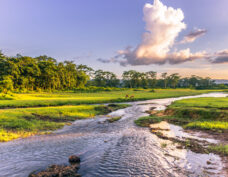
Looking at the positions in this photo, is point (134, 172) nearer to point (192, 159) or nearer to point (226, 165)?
point (192, 159)

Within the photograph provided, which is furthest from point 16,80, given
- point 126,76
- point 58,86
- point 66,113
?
point 126,76

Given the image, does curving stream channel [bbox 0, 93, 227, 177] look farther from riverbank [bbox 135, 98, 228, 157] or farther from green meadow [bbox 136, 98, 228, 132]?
green meadow [bbox 136, 98, 228, 132]

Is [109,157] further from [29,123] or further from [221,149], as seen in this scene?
[29,123]

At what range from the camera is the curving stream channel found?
8.30m

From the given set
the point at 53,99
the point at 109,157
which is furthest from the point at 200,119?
the point at 53,99

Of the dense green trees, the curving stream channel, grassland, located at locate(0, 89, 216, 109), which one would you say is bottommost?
the curving stream channel

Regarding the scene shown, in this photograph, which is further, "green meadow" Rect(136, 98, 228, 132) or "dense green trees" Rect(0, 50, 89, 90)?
"dense green trees" Rect(0, 50, 89, 90)

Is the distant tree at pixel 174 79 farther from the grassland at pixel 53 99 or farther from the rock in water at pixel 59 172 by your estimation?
the rock in water at pixel 59 172

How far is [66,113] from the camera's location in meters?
24.8

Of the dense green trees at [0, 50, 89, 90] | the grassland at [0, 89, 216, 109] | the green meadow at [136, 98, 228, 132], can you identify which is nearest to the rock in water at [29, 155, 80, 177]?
the green meadow at [136, 98, 228, 132]

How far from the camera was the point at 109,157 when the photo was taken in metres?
10.1

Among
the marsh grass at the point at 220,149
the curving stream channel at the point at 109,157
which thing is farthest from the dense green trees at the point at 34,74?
the marsh grass at the point at 220,149

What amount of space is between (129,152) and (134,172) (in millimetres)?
2641

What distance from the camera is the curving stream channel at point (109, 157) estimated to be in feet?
27.2
